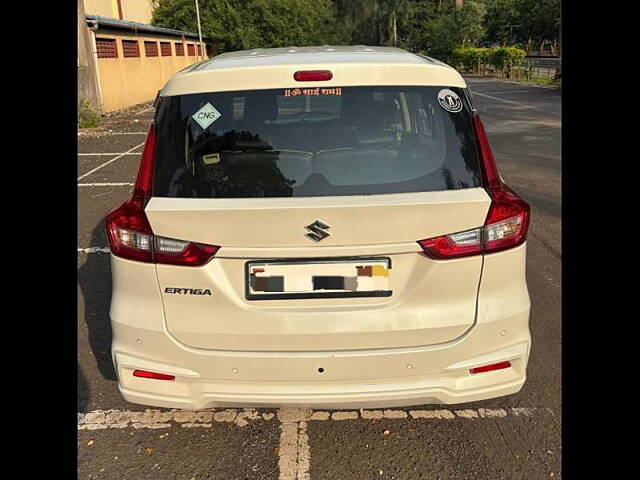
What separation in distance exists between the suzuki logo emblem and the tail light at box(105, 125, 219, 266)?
0.39m

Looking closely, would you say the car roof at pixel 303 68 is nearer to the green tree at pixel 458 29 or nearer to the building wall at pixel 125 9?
the building wall at pixel 125 9

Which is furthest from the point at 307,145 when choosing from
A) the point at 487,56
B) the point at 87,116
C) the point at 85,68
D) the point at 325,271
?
the point at 487,56

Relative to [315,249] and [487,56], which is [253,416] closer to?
[315,249]

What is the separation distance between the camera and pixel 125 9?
30672 millimetres

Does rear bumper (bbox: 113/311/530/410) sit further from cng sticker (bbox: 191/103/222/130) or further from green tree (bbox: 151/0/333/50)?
green tree (bbox: 151/0/333/50)

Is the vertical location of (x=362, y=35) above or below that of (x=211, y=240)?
above

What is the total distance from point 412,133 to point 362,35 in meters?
61.6

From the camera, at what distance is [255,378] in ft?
7.06

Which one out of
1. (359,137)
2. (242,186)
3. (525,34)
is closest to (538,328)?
(359,137)

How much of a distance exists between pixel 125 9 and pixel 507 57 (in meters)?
25.1

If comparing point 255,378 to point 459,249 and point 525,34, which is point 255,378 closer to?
point 459,249

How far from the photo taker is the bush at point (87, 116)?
15.5m

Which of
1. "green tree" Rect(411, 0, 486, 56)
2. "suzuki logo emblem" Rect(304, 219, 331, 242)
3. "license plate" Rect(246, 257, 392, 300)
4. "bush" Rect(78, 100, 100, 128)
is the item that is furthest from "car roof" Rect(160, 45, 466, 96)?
"green tree" Rect(411, 0, 486, 56)

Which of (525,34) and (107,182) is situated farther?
(525,34)
